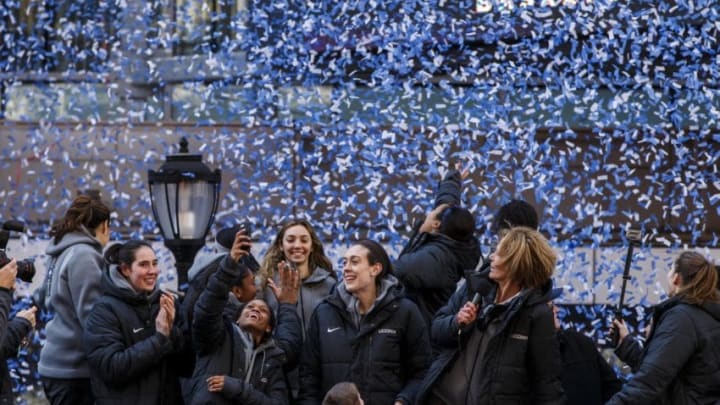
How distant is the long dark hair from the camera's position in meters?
8.86

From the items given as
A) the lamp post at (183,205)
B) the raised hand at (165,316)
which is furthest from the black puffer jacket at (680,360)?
the lamp post at (183,205)

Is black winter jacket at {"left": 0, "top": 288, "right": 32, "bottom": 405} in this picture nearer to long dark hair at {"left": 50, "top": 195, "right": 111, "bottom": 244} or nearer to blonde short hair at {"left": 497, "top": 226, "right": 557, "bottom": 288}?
long dark hair at {"left": 50, "top": 195, "right": 111, "bottom": 244}

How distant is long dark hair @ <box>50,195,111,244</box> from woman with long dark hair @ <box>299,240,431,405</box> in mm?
1492

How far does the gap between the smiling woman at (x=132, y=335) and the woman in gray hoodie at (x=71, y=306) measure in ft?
1.33

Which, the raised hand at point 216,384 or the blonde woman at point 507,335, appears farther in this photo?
the raised hand at point 216,384

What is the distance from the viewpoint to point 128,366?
8031 millimetres

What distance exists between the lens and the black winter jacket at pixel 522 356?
23.3ft

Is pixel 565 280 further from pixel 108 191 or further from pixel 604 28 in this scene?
pixel 108 191

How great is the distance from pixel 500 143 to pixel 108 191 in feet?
11.2

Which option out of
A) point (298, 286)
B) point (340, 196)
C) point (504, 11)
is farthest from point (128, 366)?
point (504, 11)

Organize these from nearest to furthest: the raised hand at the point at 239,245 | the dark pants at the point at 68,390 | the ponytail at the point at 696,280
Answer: the ponytail at the point at 696,280 → the raised hand at the point at 239,245 → the dark pants at the point at 68,390

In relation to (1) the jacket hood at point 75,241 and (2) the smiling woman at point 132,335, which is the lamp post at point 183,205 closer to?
(1) the jacket hood at point 75,241

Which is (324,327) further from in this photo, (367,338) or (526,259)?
(526,259)

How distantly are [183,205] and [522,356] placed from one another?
273 cm
